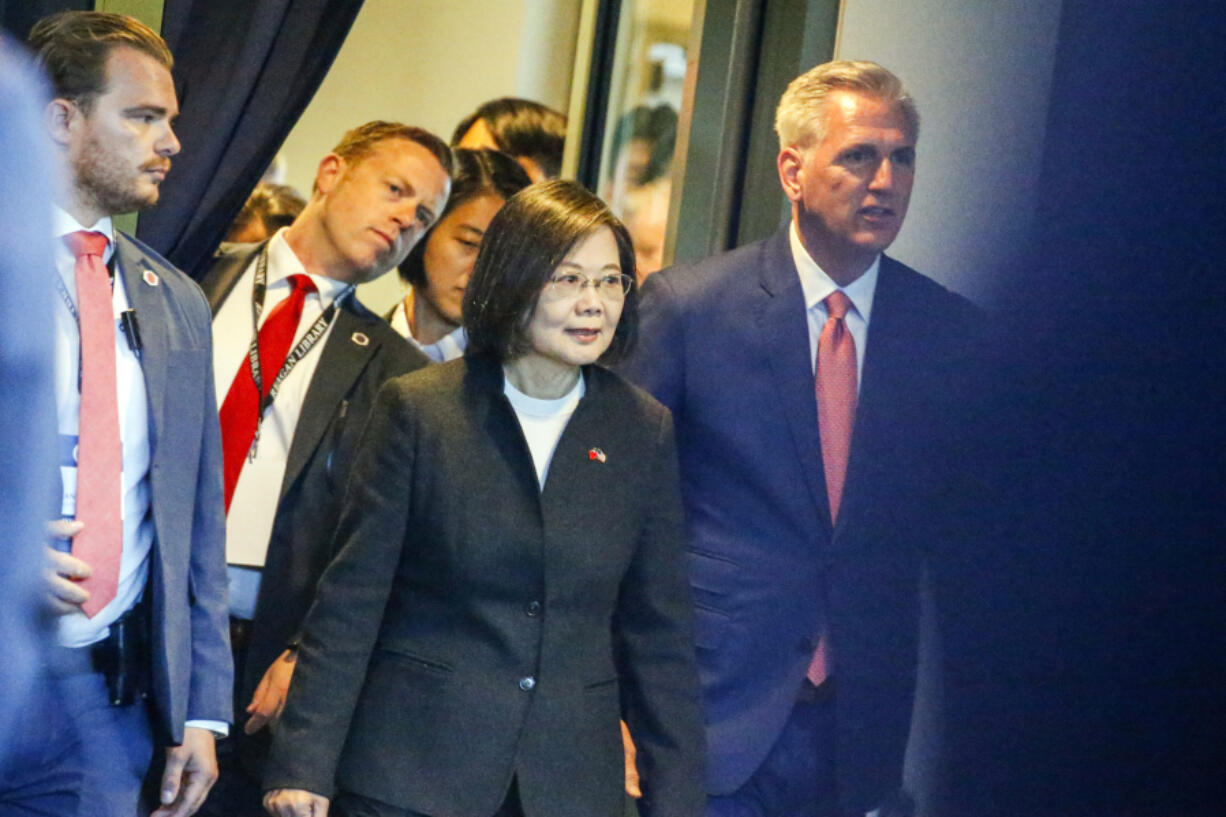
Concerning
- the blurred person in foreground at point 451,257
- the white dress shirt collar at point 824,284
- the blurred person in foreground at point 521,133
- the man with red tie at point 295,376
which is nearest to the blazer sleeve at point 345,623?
the man with red tie at point 295,376

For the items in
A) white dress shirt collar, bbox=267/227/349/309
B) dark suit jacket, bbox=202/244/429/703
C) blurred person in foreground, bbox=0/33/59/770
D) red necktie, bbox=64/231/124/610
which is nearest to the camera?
blurred person in foreground, bbox=0/33/59/770

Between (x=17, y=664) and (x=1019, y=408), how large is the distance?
1.71m

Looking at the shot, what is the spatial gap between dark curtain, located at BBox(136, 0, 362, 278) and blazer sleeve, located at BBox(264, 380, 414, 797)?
2.72ft

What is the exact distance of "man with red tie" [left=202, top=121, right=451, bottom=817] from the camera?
9.04 feet

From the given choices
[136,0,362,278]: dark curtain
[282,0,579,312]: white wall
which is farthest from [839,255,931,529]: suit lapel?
[282,0,579,312]: white wall

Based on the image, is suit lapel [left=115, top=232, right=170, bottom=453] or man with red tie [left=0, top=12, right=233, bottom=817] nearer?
man with red tie [left=0, top=12, right=233, bottom=817]

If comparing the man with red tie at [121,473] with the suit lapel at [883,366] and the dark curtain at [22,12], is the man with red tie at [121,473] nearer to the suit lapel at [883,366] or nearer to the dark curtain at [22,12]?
the dark curtain at [22,12]

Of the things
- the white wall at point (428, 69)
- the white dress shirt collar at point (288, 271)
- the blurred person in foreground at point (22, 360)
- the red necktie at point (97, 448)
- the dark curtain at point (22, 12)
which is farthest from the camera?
the white wall at point (428, 69)

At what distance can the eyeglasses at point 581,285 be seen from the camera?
7.46ft

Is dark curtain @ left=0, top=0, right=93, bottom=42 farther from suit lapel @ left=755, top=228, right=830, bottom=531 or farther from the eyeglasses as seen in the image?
suit lapel @ left=755, top=228, right=830, bottom=531

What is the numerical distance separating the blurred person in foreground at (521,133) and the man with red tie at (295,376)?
87 cm

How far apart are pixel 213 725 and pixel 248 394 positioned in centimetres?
74

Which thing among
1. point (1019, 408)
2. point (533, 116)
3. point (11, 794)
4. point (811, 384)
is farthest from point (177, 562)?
point (533, 116)

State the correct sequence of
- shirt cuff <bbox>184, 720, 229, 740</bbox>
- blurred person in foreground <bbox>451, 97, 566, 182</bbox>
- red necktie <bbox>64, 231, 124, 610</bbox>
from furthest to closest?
blurred person in foreground <bbox>451, 97, 566, 182</bbox>
shirt cuff <bbox>184, 720, 229, 740</bbox>
red necktie <bbox>64, 231, 124, 610</bbox>
